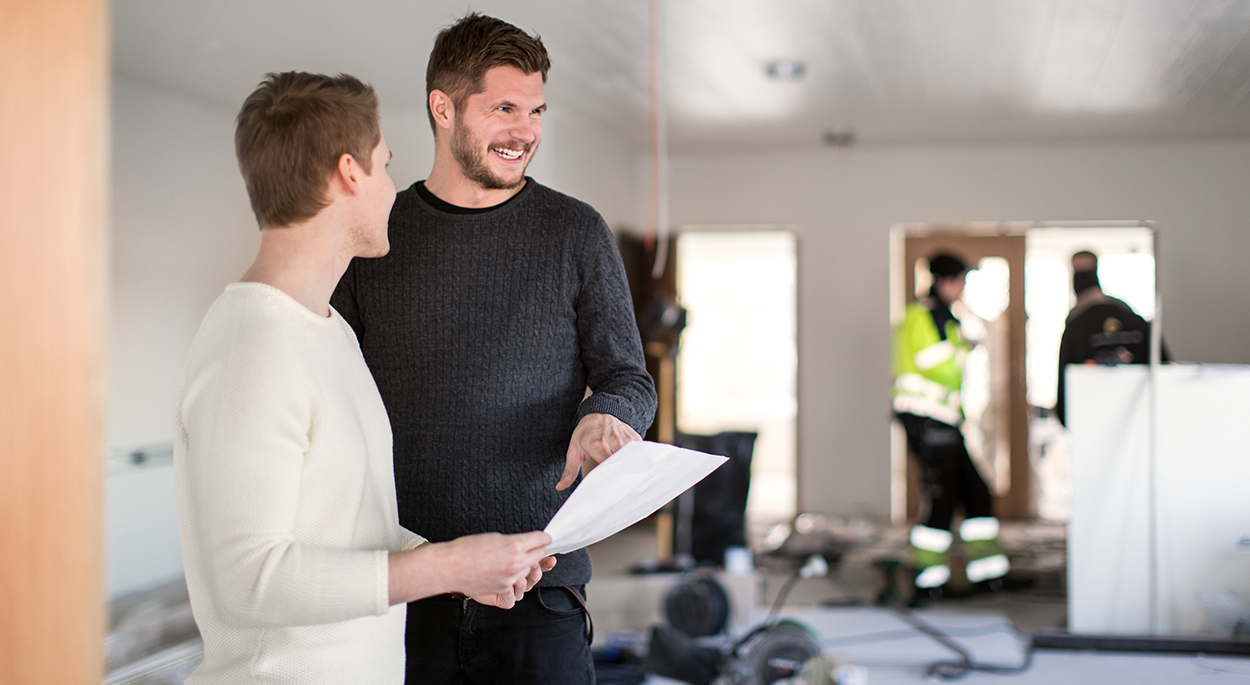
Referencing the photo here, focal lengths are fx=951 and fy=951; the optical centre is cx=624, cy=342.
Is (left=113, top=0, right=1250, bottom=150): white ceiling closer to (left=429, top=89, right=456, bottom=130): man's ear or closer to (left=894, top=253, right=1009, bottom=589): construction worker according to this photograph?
(left=429, top=89, right=456, bottom=130): man's ear

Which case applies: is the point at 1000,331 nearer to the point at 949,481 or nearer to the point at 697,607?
the point at 949,481

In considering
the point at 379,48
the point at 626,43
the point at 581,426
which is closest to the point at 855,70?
the point at 626,43

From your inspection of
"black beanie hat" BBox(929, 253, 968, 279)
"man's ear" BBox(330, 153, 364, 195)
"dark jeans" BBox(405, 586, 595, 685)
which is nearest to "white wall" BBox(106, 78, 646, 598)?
"black beanie hat" BBox(929, 253, 968, 279)

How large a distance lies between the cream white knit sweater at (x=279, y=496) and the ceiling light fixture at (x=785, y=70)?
3418mm

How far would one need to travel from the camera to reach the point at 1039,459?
678 centimetres

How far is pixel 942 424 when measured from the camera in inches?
181

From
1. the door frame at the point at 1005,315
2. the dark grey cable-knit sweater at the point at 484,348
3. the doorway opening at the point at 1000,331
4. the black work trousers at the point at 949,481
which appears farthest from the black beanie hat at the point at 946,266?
the dark grey cable-knit sweater at the point at 484,348

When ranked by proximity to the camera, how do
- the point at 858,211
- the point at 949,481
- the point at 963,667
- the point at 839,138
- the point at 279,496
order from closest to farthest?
the point at 279,496 < the point at 963,667 < the point at 949,481 < the point at 839,138 < the point at 858,211

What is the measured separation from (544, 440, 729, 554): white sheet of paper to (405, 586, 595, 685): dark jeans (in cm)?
25

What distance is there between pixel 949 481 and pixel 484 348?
12.8 feet

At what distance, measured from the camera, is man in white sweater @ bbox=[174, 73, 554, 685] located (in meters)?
0.73

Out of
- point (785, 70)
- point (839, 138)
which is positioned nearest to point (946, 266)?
point (785, 70)

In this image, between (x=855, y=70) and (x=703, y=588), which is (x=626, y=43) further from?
(x=703, y=588)

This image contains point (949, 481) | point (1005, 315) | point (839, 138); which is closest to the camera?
point (949, 481)
